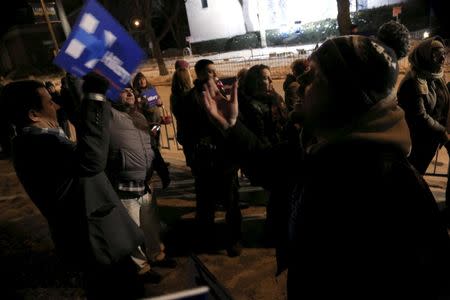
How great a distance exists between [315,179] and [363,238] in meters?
0.26

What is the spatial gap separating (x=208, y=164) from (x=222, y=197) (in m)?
0.39

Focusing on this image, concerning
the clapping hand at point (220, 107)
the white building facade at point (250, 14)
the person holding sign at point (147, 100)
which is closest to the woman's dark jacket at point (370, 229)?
the clapping hand at point (220, 107)

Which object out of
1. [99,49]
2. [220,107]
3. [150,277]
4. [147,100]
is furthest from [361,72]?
[147,100]

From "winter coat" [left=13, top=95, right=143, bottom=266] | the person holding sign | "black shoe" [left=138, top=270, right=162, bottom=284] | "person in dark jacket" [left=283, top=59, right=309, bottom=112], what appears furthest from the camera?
the person holding sign

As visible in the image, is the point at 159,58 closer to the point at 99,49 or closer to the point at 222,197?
the point at 222,197

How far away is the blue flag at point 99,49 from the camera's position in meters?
2.27

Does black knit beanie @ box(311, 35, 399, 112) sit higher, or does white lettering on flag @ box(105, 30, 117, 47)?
white lettering on flag @ box(105, 30, 117, 47)

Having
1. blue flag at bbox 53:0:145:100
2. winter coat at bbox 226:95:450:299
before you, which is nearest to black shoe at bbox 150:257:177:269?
blue flag at bbox 53:0:145:100

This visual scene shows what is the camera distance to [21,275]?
3621mm

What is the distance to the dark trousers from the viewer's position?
3.51m

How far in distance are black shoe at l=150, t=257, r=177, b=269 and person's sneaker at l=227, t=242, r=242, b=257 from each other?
0.57 metres

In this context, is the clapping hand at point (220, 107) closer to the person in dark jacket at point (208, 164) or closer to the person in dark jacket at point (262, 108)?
the person in dark jacket at point (208, 164)

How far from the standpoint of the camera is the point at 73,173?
2043 millimetres

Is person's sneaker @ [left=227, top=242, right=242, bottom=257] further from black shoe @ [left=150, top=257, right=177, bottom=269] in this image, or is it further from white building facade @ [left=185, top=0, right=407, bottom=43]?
white building facade @ [left=185, top=0, right=407, bottom=43]
